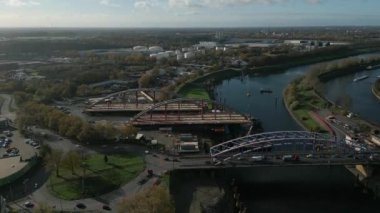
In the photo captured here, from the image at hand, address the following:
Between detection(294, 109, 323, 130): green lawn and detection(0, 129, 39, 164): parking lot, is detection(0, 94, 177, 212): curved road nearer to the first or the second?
detection(0, 129, 39, 164): parking lot

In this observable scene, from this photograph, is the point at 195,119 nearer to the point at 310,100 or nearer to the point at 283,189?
the point at 283,189

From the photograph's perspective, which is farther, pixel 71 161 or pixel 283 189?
pixel 283 189

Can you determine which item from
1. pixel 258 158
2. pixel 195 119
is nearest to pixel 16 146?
pixel 195 119

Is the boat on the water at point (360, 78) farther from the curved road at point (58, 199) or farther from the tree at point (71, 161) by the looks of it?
the tree at point (71, 161)

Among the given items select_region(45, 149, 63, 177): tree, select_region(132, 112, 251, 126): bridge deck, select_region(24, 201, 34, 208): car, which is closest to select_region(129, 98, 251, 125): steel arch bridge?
select_region(132, 112, 251, 126): bridge deck

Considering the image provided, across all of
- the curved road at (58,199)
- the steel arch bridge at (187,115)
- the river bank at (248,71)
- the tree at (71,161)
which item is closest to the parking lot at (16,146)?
the curved road at (58,199)

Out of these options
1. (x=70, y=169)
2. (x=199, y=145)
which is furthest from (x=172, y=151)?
(x=70, y=169)
